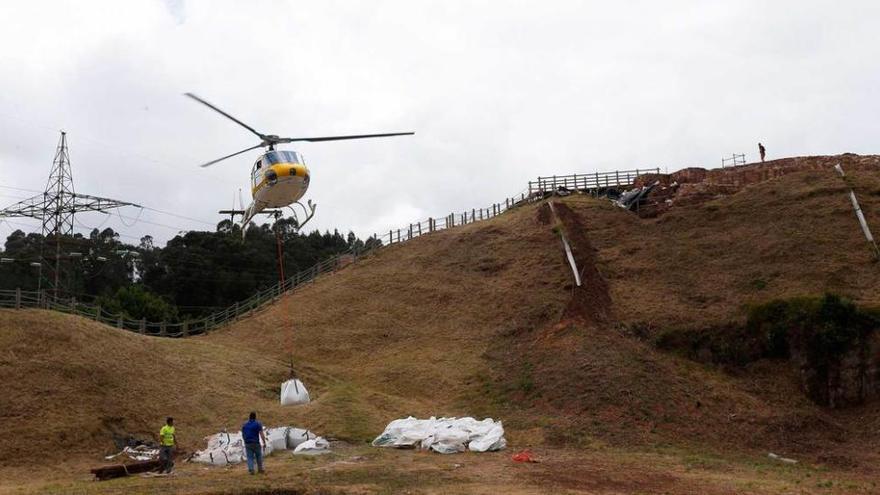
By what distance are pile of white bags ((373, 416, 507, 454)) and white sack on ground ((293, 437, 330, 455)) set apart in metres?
1.72

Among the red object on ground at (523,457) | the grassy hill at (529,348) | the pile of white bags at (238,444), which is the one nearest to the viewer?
the red object on ground at (523,457)

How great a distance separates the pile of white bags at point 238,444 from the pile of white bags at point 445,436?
2.46 m

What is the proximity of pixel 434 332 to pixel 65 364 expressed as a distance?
1812 cm

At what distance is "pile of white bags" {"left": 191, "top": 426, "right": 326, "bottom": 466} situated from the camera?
23.2m

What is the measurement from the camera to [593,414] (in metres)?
28.2

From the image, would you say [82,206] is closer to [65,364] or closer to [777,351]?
[65,364]

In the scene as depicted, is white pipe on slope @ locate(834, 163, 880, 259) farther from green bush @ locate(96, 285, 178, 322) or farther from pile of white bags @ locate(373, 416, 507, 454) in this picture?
green bush @ locate(96, 285, 178, 322)

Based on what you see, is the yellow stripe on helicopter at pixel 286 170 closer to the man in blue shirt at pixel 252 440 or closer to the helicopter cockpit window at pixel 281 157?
the helicopter cockpit window at pixel 281 157

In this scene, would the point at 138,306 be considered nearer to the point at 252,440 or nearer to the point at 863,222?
the point at 252,440

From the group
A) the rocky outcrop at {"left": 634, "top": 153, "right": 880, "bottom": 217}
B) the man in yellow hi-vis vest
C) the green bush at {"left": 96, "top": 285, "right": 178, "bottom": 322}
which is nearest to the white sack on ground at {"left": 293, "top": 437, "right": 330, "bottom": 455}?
the man in yellow hi-vis vest

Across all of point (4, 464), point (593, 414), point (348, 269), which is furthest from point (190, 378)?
point (348, 269)

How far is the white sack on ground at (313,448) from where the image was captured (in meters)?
24.2

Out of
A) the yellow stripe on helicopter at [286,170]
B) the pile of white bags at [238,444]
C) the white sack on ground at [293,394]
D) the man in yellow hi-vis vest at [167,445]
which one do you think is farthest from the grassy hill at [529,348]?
the yellow stripe on helicopter at [286,170]

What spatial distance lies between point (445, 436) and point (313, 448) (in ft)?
13.8
